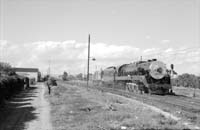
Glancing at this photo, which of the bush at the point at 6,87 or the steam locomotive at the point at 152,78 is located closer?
the bush at the point at 6,87

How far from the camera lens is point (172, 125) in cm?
1053

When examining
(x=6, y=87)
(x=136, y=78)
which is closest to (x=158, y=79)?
(x=136, y=78)

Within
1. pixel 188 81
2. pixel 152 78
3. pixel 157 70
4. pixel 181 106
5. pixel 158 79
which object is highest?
pixel 157 70

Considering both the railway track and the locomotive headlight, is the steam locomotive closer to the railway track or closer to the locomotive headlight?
the locomotive headlight

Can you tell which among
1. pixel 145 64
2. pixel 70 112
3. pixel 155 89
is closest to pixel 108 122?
pixel 70 112

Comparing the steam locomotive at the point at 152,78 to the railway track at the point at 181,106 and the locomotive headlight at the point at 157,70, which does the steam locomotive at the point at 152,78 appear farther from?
the railway track at the point at 181,106

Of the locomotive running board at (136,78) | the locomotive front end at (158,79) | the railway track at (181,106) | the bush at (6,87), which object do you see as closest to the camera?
the railway track at (181,106)

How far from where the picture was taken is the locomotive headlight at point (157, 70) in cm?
2833

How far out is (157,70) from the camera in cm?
2833

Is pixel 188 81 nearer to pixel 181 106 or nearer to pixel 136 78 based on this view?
pixel 136 78

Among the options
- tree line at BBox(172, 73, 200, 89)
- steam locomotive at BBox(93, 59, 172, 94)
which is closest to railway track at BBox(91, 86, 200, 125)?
steam locomotive at BBox(93, 59, 172, 94)

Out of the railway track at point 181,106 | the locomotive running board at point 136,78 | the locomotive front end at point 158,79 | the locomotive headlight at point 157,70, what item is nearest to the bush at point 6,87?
the railway track at point 181,106

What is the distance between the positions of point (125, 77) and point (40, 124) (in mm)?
24371

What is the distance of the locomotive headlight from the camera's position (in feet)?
92.9
